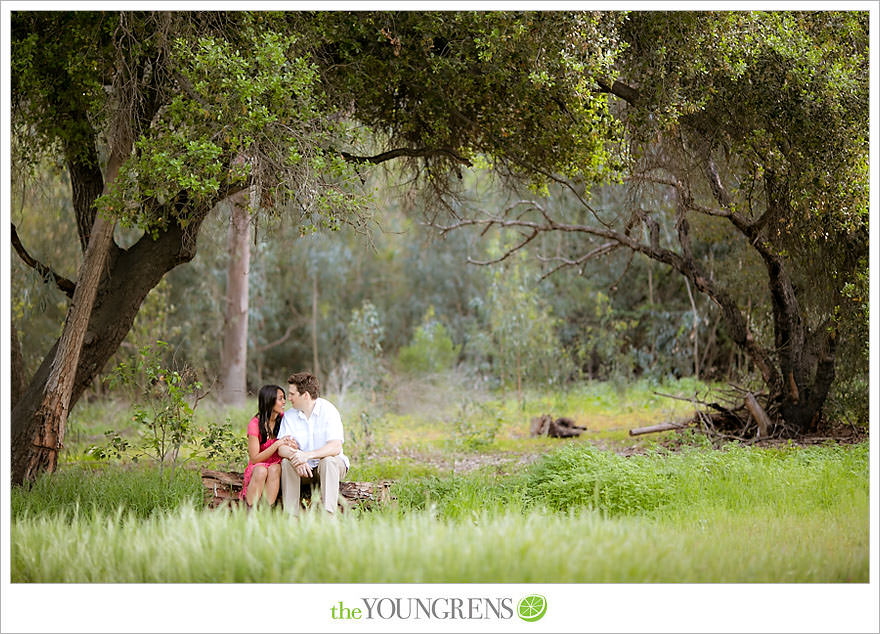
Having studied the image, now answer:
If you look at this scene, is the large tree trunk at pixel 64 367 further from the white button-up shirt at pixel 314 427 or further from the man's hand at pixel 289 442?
the man's hand at pixel 289 442

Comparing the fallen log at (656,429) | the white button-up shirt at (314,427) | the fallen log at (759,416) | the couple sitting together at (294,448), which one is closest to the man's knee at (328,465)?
the couple sitting together at (294,448)

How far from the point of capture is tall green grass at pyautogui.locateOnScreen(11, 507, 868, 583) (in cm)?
364

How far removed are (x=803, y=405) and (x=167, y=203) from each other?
6.34 m

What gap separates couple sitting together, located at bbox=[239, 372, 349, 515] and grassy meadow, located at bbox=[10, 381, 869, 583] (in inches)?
7.6

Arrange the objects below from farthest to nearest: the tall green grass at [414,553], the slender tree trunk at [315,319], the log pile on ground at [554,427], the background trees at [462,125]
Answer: the slender tree trunk at [315,319] < the log pile on ground at [554,427] < the background trees at [462,125] < the tall green grass at [414,553]

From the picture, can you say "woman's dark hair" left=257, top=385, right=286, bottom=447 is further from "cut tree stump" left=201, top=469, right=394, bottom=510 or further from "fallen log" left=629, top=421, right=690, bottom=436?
"fallen log" left=629, top=421, right=690, bottom=436

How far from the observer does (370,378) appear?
542 inches

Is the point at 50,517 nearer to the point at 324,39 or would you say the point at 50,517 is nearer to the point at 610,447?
the point at 324,39

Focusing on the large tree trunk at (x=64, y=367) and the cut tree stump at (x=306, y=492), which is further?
the large tree trunk at (x=64, y=367)

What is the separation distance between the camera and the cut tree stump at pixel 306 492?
5375 mm

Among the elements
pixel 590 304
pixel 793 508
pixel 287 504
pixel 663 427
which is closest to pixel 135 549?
pixel 287 504

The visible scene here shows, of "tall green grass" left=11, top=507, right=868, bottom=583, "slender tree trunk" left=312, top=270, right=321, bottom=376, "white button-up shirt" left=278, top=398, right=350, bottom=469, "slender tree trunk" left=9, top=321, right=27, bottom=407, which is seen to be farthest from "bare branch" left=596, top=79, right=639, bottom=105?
"slender tree trunk" left=312, top=270, right=321, bottom=376

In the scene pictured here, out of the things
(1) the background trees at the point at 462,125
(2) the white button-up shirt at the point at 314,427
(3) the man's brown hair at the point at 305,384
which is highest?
(1) the background trees at the point at 462,125

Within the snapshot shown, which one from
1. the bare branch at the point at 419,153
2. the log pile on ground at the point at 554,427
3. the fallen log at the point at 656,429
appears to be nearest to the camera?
the bare branch at the point at 419,153
